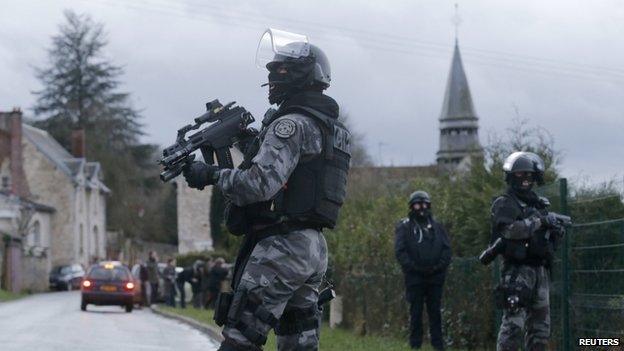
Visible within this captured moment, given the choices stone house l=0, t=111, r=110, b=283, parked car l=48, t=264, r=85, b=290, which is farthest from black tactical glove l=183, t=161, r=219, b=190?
stone house l=0, t=111, r=110, b=283

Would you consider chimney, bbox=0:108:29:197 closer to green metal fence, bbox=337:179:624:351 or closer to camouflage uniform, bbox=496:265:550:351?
green metal fence, bbox=337:179:624:351

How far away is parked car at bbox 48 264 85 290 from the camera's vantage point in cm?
6869

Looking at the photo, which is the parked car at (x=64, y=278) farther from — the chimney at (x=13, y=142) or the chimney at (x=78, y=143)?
the chimney at (x=78, y=143)

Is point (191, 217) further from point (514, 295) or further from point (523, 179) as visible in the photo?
point (514, 295)

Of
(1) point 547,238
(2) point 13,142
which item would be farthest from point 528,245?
(2) point 13,142

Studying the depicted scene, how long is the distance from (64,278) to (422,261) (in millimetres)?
56557

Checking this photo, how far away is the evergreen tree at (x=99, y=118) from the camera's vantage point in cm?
8606

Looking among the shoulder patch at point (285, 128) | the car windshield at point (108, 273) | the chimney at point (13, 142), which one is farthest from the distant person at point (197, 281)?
the chimney at point (13, 142)

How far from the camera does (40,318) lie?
27.0 meters

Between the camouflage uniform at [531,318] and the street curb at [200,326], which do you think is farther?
the street curb at [200,326]

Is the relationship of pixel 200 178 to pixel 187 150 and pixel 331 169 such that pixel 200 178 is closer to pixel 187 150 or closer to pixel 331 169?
pixel 187 150

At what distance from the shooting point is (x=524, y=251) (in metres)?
10.6

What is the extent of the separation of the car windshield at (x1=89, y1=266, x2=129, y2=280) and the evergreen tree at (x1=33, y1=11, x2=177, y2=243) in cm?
4881

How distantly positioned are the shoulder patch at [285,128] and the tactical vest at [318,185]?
16 centimetres
